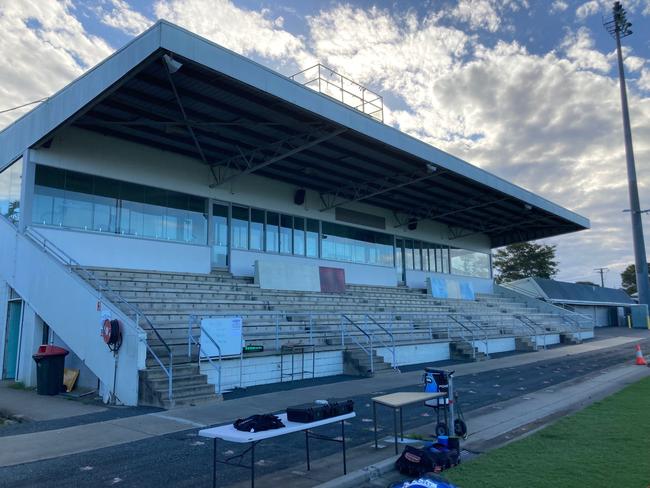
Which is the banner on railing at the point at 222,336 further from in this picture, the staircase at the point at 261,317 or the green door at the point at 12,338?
the green door at the point at 12,338

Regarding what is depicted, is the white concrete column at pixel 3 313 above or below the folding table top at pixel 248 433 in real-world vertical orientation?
above

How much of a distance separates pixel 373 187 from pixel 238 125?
958 centimetres

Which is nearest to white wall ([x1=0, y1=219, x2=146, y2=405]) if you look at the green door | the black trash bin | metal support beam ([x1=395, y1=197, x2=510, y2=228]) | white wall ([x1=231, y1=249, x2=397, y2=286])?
the black trash bin

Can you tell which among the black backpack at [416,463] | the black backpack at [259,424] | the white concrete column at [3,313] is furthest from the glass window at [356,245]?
the black backpack at [259,424]

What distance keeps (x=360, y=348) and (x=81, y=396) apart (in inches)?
319

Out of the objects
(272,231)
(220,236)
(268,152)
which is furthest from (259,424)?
(272,231)

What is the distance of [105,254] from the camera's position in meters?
16.4

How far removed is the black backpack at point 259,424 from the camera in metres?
5.21

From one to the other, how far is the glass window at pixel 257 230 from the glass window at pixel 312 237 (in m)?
2.88

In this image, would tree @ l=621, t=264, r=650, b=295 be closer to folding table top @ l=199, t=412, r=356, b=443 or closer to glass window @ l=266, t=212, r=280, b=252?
glass window @ l=266, t=212, r=280, b=252

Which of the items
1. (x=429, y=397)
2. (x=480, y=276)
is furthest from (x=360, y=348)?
(x=480, y=276)

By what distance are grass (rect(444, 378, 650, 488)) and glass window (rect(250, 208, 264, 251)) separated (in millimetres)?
15258

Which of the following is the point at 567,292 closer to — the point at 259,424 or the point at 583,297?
the point at 583,297

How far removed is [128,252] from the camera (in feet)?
55.7
